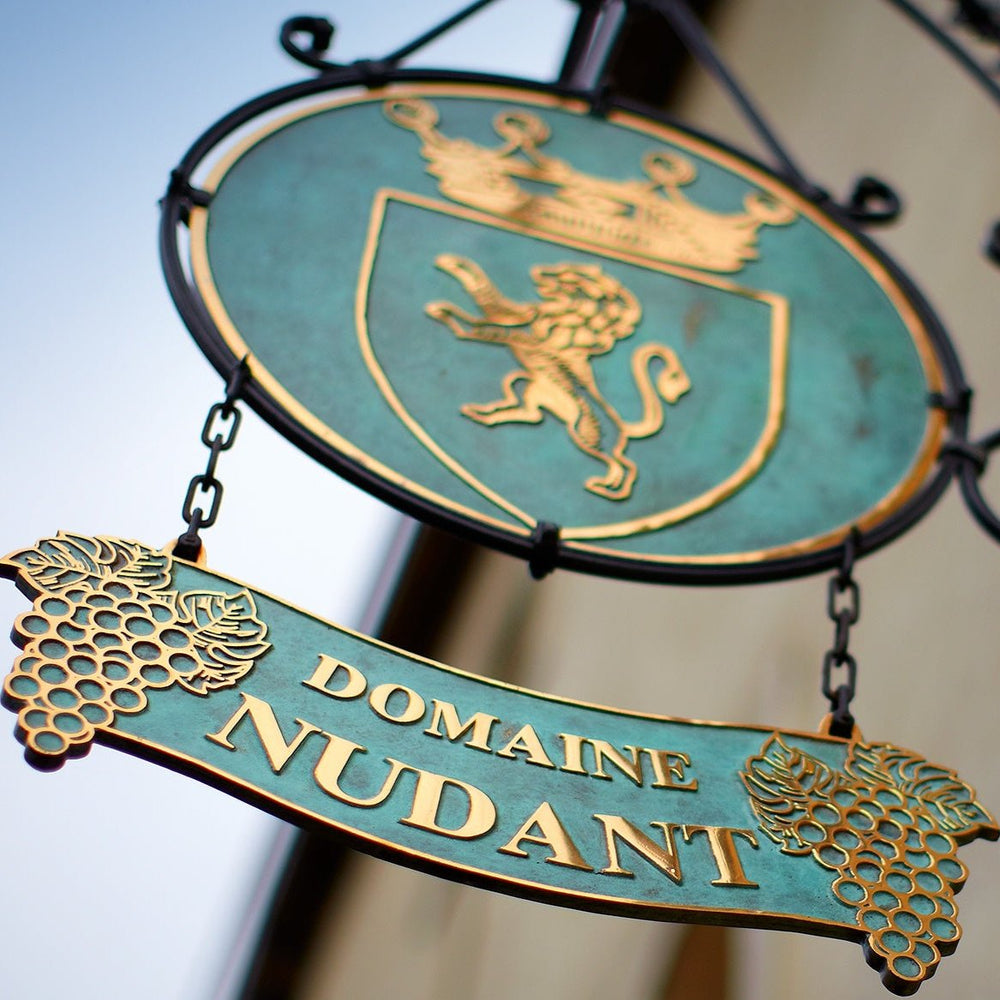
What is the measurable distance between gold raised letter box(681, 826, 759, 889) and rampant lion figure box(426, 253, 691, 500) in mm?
584

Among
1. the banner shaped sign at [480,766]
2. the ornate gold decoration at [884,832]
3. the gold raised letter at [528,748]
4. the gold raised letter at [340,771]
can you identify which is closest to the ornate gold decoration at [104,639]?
the banner shaped sign at [480,766]

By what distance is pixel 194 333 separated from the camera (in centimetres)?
198

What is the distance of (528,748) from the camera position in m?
1.56

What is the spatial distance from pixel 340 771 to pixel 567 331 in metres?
0.98

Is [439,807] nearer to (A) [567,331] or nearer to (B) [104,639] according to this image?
(B) [104,639]

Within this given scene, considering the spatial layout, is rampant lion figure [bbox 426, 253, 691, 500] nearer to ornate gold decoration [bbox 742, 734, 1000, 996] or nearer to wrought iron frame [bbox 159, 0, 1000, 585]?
wrought iron frame [bbox 159, 0, 1000, 585]

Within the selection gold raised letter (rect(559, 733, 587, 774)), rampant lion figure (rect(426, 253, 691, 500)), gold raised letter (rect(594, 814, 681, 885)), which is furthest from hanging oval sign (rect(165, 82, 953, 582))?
gold raised letter (rect(594, 814, 681, 885))

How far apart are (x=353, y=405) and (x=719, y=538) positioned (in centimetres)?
51

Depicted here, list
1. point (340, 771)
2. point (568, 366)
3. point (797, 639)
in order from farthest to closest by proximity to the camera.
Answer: point (797, 639), point (568, 366), point (340, 771)

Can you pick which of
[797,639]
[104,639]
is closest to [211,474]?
[104,639]

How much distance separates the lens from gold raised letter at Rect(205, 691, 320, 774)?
56.9 inches

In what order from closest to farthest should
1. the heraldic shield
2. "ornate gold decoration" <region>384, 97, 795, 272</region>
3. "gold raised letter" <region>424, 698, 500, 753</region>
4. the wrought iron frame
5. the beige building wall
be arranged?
"gold raised letter" <region>424, 698, 500, 753</region>, the wrought iron frame, the heraldic shield, "ornate gold decoration" <region>384, 97, 795, 272</region>, the beige building wall

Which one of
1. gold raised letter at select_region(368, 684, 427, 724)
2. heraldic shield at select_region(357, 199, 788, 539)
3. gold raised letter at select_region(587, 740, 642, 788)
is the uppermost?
heraldic shield at select_region(357, 199, 788, 539)

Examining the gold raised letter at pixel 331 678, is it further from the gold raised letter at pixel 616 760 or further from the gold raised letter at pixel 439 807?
the gold raised letter at pixel 616 760
